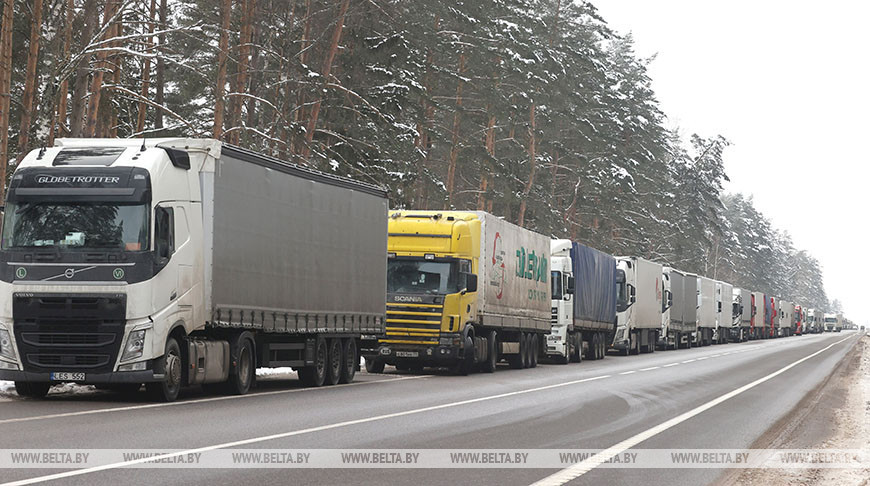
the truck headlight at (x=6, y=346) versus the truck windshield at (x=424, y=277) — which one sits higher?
the truck windshield at (x=424, y=277)

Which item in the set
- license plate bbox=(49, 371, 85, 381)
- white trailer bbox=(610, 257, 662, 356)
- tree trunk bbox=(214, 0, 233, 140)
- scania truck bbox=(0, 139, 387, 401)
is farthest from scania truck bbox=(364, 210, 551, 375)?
white trailer bbox=(610, 257, 662, 356)

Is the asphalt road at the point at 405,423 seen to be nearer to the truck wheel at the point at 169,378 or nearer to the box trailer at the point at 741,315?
the truck wheel at the point at 169,378

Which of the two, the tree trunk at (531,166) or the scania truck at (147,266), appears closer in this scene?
the scania truck at (147,266)

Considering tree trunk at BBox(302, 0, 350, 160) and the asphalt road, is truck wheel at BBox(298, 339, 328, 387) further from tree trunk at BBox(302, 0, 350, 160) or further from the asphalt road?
tree trunk at BBox(302, 0, 350, 160)

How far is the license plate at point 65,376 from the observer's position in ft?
55.4

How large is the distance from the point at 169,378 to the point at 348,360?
7213 millimetres

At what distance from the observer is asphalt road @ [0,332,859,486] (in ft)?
34.4

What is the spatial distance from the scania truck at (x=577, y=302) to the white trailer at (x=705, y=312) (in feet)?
81.0

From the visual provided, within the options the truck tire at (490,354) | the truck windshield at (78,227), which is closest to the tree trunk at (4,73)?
the truck windshield at (78,227)

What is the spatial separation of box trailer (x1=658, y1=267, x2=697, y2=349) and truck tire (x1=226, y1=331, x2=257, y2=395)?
127 ft

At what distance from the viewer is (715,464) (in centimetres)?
1217

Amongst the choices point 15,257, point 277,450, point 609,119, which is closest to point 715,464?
point 277,450

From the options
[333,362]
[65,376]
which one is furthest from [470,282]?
[65,376]

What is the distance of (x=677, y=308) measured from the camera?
198 feet
